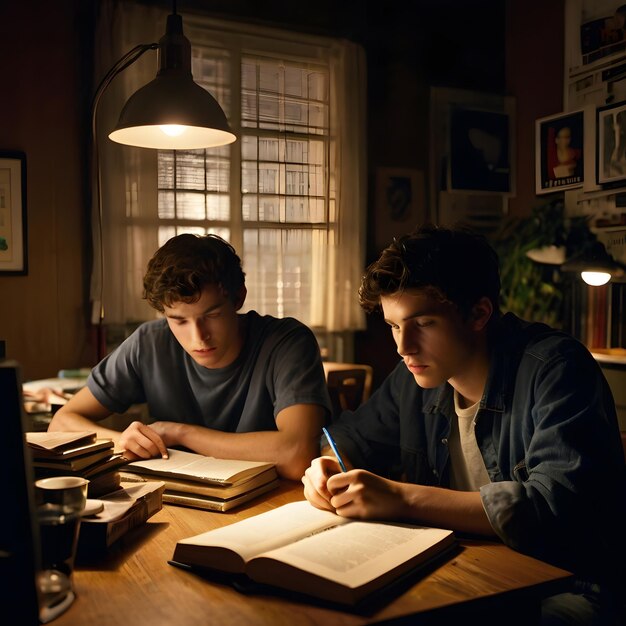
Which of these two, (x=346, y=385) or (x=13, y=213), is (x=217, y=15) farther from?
(x=346, y=385)

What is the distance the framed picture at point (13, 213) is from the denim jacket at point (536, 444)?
2.77m

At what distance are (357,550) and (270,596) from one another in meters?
0.15

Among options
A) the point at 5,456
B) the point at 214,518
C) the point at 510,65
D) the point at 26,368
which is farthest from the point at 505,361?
the point at 510,65

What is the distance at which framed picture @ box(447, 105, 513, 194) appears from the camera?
16.7ft

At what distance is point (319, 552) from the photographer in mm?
1048

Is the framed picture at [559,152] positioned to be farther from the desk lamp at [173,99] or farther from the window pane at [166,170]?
the desk lamp at [173,99]

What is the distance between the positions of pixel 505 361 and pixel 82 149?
321 cm

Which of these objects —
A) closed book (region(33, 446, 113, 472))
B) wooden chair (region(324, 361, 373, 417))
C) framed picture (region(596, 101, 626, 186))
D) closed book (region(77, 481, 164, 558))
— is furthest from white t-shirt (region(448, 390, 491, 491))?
framed picture (region(596, 101, 626, 186))

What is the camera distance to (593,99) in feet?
14.1

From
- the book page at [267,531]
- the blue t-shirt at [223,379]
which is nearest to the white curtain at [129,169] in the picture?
the blue t-shirt at [223,379]

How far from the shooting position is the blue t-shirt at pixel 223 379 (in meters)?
1.91

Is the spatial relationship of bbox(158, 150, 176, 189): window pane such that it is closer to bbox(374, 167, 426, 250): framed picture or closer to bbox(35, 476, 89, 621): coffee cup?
bbox(374, 167, 426, 250): framed picture

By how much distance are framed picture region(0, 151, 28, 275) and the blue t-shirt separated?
1944 millimetres

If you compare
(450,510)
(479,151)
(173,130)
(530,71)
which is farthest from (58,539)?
(530,71)
